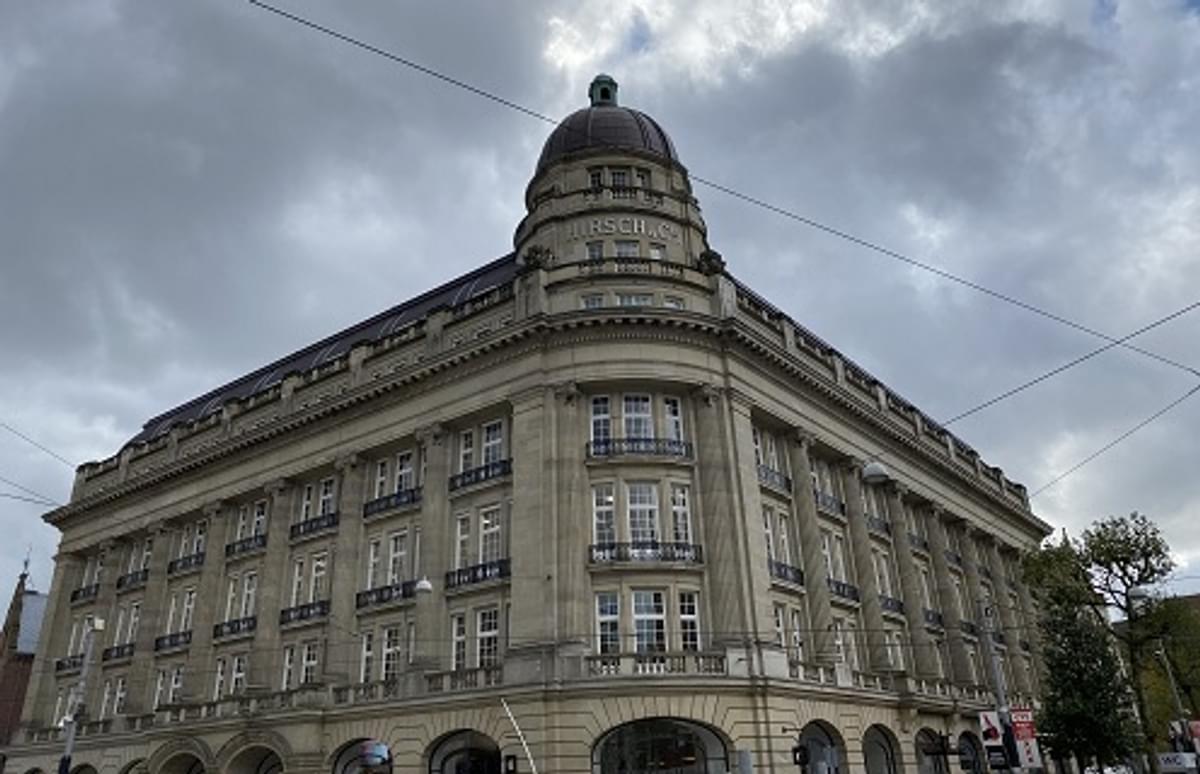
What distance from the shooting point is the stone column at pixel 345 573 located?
38.8 m

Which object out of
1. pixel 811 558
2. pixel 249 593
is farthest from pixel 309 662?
pixel 811 558

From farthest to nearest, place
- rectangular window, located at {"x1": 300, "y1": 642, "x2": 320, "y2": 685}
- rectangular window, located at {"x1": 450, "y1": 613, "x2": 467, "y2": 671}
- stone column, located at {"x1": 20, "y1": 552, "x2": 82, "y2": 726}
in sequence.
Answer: stone column, located at {"x1": 20, "y1": 552, "x2": 82, "y2": 726}
rectangular window, located at {"x1": 300, "y1": 642, "x2": 320, "y2": 685}
rectangular window, located at {"x1": 450, "y1": 613, "x2": 467, "y2": 671}

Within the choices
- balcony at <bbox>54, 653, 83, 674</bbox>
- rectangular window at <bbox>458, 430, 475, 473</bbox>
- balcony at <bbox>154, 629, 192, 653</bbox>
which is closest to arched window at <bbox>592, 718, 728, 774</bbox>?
rectangular window at <bbox>458, 430, 475, 473</bbox>

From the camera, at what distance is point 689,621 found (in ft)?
109

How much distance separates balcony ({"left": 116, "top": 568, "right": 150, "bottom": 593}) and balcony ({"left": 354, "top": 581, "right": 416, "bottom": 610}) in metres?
19.1

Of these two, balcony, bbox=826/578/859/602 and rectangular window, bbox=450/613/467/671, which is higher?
balcony, bbox=826/578/859/602

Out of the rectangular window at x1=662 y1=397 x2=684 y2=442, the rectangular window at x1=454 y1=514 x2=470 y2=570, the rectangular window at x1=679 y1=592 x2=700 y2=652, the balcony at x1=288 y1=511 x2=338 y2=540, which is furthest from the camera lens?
the balcony at x1=288 y1=511 x2=338 y2=540

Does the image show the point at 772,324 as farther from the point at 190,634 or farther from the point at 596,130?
the point at 190,634

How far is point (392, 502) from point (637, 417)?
12.7 m

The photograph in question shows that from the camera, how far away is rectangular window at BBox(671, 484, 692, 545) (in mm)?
34750

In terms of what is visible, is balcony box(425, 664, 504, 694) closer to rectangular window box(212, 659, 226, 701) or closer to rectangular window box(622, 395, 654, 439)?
rectangular window box(622, 395, 654, 439)

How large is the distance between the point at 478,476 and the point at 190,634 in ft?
67.0

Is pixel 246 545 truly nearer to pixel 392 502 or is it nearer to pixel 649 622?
pixel 392 502

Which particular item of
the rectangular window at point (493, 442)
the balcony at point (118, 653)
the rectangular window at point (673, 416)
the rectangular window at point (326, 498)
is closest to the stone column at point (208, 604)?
the balcony at point (118, 653)
